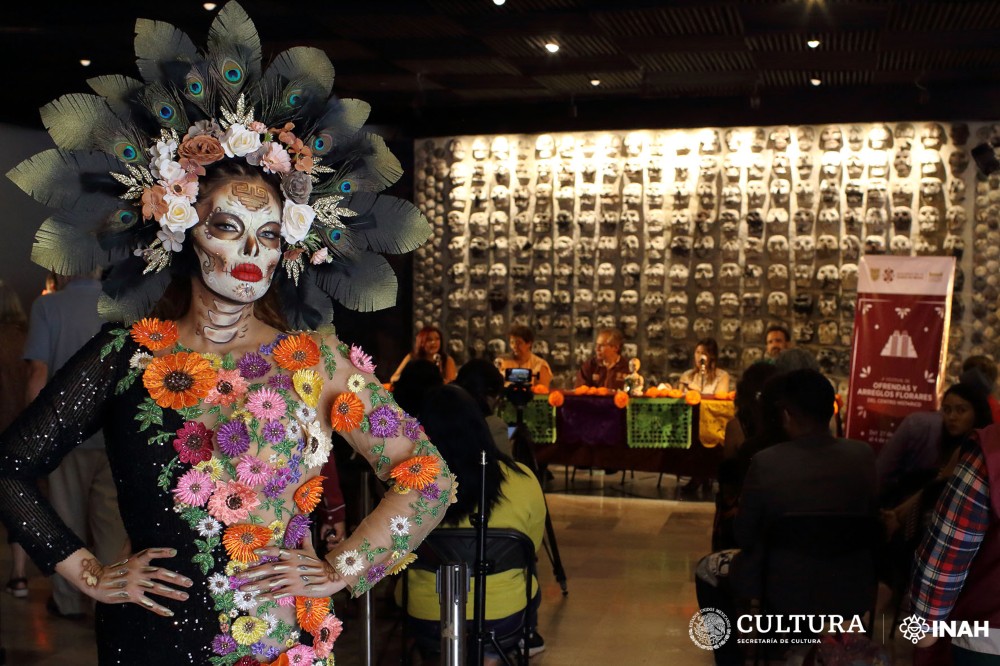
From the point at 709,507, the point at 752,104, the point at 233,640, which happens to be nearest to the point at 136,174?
the point at 233,640

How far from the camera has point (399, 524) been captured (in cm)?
212

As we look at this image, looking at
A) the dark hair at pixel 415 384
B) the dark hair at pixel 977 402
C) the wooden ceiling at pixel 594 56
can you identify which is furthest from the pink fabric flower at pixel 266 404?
the wooden ceiling at pixel 594 56

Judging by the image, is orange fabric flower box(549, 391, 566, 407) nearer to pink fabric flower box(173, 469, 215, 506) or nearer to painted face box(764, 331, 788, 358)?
painted face box(764, 331, 788, 358)

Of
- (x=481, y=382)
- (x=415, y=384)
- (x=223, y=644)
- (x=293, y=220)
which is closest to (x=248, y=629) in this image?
(x=223, y=644)

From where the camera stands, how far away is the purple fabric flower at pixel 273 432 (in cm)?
209

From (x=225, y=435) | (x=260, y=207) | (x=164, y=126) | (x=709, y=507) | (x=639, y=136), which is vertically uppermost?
(x=639, y=136)

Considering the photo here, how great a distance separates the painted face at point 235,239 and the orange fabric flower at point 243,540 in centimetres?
45

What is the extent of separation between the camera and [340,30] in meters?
8.55

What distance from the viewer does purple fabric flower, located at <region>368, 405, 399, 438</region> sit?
2178 millimetres

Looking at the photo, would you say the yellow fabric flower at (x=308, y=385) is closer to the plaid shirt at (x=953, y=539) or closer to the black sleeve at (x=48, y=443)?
the black sleeve at (x=48, y=443)

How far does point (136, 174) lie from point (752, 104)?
911 cm

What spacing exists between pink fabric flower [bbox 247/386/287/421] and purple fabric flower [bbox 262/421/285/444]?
1 cm

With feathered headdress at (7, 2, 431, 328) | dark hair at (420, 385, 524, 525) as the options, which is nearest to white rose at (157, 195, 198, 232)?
feathered headdress at (7, 2, 431, 328)

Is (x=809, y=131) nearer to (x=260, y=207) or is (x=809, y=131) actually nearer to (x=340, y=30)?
A: (x=340, y=30)
